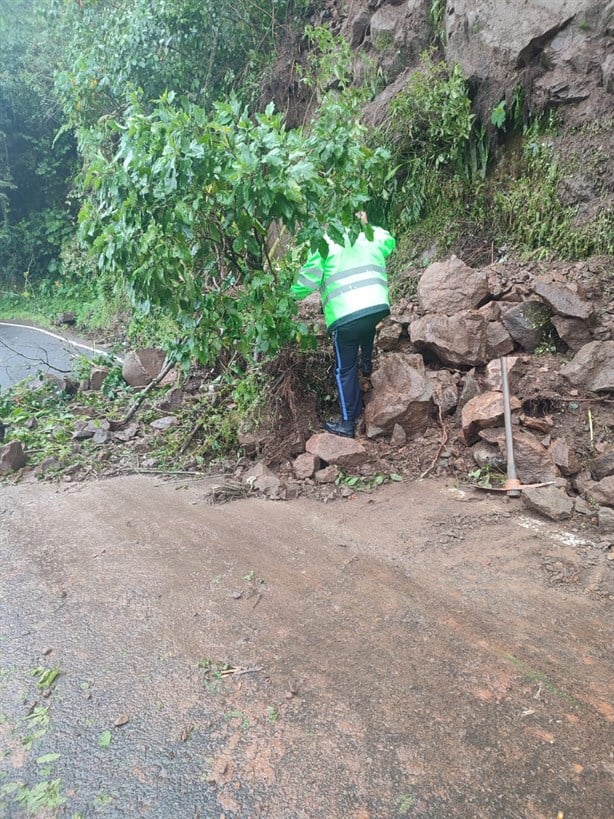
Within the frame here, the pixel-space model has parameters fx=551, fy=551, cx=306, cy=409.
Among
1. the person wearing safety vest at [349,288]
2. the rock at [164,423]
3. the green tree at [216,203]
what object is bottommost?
the rock at [164,423]

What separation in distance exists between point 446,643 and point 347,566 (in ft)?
2.52

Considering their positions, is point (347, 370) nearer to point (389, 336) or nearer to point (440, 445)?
point (389, 336)

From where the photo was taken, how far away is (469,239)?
232 inches

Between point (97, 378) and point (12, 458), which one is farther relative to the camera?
point (97, 378)

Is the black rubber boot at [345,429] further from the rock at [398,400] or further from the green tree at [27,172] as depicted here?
the green tree at [27,172]

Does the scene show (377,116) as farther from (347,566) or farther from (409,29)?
(347,566)

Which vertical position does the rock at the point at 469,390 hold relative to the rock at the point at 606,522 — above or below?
above

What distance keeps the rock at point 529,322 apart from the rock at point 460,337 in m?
0.25

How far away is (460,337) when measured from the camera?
4.44 metres

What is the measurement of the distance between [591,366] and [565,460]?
901 mm

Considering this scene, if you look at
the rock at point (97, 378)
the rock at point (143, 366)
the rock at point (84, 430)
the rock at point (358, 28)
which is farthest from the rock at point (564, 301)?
the rock at point (358, 28)

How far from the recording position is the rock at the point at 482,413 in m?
3.80

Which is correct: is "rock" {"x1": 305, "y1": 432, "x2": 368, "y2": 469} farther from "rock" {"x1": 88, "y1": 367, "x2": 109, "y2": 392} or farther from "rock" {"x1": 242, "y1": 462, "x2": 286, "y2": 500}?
"rock" {"x1": 88, "y1": 367, "x2": 109, "y2": 392}

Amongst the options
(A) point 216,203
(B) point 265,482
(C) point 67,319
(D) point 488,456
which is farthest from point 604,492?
(C) point 67,319
